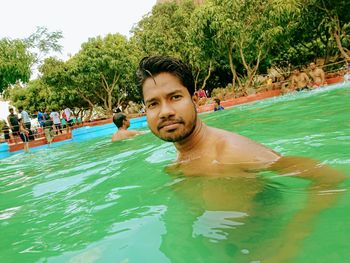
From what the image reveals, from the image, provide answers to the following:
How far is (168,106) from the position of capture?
2.45 metres

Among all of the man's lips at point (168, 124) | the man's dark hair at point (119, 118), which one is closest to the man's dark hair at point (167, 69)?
the man's lips at point (168, 124)

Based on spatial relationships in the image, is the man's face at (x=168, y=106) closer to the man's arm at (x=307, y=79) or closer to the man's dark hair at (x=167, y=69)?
the man's dark hair at (x=167, y=69)

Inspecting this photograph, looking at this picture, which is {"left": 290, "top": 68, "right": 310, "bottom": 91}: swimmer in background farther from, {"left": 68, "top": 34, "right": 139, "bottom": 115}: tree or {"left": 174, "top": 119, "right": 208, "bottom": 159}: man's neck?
{"left": 174, "top": 119, "right": 208, "bottom": 159}: man's neck

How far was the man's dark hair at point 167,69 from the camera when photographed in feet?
8.28

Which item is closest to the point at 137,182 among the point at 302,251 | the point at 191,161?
the point at 191,161

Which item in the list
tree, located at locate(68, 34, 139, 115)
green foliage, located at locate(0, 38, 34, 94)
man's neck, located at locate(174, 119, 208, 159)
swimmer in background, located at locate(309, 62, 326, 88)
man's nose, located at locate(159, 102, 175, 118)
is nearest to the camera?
man's nose, located at locate(159, 102, 175, 118)

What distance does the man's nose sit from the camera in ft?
7.98

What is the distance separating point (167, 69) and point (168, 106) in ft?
0.92

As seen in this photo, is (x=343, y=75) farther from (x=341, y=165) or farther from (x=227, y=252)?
(x=227, y=252)

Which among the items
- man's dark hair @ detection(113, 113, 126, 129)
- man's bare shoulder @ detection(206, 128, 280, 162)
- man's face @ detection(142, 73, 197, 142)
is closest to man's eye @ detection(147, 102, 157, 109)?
man's face @ detection(142, 73, 197, 142)

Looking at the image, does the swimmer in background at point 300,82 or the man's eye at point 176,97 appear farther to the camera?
the swimmer in background at point 300,82

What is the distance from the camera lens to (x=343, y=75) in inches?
737

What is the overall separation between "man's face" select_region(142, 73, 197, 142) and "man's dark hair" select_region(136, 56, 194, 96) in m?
0.03

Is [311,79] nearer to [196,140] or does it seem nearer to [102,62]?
[102,62]
